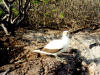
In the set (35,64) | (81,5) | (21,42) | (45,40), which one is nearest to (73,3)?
(81,5)

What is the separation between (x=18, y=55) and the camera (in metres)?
5.15

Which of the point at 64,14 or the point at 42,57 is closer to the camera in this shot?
the point at 42,57

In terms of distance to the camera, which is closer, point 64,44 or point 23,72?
point 23,72

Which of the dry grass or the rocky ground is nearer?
the rocky ground

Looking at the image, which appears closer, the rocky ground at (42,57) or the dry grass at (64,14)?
the rocky ground at (42,57)

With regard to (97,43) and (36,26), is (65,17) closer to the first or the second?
(36,26)

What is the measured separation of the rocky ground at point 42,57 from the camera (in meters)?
4.03

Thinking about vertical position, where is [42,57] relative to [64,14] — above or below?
below

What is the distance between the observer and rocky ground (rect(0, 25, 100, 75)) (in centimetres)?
403

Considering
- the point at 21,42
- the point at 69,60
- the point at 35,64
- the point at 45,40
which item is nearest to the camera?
the point at 35,64

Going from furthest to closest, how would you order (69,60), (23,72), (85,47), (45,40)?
(45,40) → (85,47) → (69,60) → (23,72)

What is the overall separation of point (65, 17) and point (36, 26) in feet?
5.37

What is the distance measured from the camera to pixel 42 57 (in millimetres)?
4613

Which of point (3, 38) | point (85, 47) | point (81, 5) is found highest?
point (81, 5)
